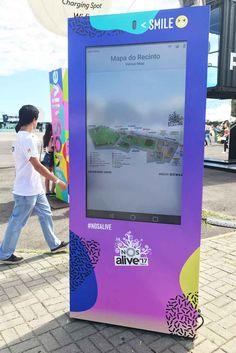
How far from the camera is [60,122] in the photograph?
698 centimetres

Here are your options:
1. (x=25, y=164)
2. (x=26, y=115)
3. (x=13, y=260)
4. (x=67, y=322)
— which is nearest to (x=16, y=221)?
(x=13, y=260)

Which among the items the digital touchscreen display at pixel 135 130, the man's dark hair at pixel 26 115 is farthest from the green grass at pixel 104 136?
the man's dark hair at pixel 26 115

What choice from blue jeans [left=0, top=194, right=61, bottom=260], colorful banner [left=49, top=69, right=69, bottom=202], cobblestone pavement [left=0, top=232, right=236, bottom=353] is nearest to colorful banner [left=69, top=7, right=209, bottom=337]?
cobblestone pavement [left=0, top=232, right=236, bottom=353]

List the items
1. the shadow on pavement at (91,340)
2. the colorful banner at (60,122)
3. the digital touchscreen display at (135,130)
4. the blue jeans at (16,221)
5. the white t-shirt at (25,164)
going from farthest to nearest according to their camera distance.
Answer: the colorful banner at (60,122)
the blue jeans at (16,221)
the white t-shirt at (25,164)
the shadow on pavement at (91,340)
the digital touchscreen display at (135,130)

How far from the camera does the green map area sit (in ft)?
8.95

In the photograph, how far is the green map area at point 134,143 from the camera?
8.95ft

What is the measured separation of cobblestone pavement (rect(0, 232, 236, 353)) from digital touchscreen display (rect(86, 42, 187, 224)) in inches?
37.9

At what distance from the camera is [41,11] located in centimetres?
472

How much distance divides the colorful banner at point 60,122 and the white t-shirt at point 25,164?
2.62m

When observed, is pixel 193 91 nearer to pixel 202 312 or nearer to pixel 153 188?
pixel 153 188

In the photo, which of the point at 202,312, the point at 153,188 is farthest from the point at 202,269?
the point at 153,188

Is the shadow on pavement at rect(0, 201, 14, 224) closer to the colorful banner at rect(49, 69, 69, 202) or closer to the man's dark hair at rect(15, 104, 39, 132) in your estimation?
the colorful banner at rect(49, 69, 69, 202)

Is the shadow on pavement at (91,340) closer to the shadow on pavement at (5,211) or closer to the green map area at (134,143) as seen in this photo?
the green map area at (134,143)

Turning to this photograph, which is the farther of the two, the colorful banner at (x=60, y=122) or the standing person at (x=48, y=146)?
the standing person at (x=48, y=146)
